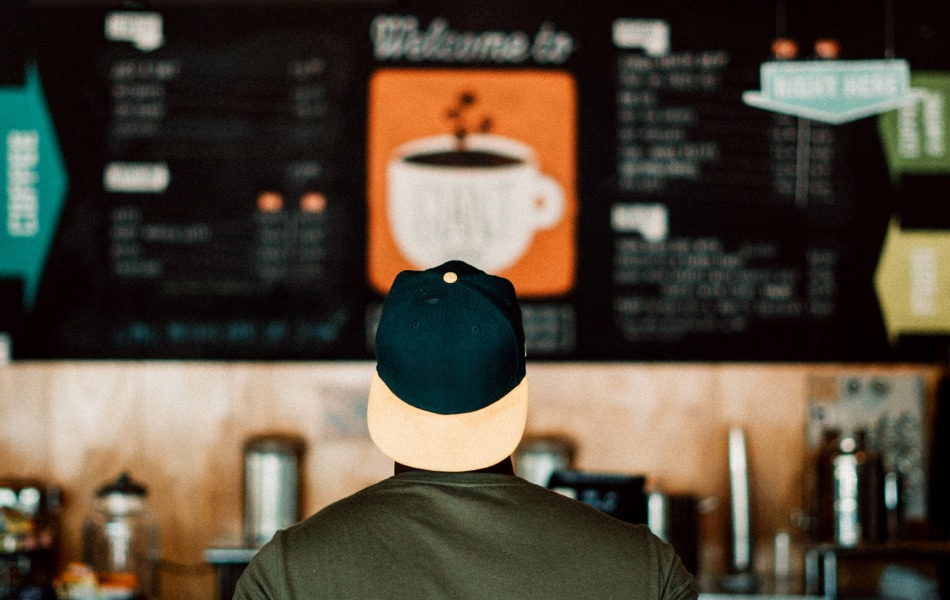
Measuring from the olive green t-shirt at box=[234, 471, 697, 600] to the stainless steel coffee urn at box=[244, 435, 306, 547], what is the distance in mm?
1888

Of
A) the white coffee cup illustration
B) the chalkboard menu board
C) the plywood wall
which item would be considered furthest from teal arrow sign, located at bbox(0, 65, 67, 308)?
the white coffee cup illustration

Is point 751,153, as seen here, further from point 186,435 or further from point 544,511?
point 544,511

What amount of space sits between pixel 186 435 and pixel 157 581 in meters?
0.45

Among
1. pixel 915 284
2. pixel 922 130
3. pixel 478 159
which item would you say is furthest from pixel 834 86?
pixel 478 159

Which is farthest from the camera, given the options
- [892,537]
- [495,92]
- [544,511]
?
[495,92]

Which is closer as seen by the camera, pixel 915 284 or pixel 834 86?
pixel 834 86

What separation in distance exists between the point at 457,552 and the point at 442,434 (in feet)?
0.45

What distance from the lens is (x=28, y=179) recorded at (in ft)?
10.4

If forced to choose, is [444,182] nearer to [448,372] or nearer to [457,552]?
[448,372]

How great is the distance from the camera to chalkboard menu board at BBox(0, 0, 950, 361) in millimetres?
3146

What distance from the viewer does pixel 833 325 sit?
10.5 feet

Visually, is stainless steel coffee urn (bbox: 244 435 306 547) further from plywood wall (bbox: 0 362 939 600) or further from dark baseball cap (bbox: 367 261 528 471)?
dark baseball cap (bbox: 367 261 528 471)

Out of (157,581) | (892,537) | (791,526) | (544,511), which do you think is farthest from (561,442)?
(544,511)

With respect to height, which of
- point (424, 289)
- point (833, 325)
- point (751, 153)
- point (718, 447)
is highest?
point (751, 153)
